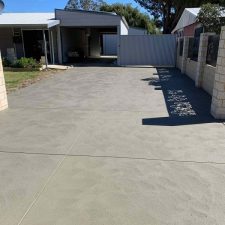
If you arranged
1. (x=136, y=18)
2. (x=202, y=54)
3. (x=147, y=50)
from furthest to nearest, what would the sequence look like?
(x=136, y=18), (x=147, y=50), (x=202, y=54)

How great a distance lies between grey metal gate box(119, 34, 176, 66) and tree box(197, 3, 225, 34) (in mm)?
4783

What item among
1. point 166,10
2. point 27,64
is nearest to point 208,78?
point 27,64

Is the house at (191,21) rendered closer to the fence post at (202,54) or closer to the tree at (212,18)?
the tree at (212,18)

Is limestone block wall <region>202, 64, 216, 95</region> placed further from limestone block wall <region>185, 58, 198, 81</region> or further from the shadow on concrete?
limestone block wall <region>185, 58, 198, 81</region>

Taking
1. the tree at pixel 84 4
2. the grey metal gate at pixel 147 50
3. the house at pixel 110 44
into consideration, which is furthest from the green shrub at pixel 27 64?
the tree at pixel 84 4

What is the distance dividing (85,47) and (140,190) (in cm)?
2293

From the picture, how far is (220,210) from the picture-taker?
8.54 ft

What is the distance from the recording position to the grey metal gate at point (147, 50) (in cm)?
1659

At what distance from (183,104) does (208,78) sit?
205cm

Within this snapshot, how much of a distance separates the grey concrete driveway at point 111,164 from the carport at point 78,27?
11773 mm

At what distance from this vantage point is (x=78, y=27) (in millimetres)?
19078

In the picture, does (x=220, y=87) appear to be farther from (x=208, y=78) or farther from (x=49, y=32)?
(x=49, y=32)

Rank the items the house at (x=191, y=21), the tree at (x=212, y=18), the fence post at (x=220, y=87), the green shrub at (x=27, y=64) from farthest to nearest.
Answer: the house at (x=191, y=21), the green shrub at (x=27, y=64), the tree at (x=212, y=18), the fence post at (x=220, y=87)

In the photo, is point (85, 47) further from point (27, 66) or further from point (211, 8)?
point (211, 8)
